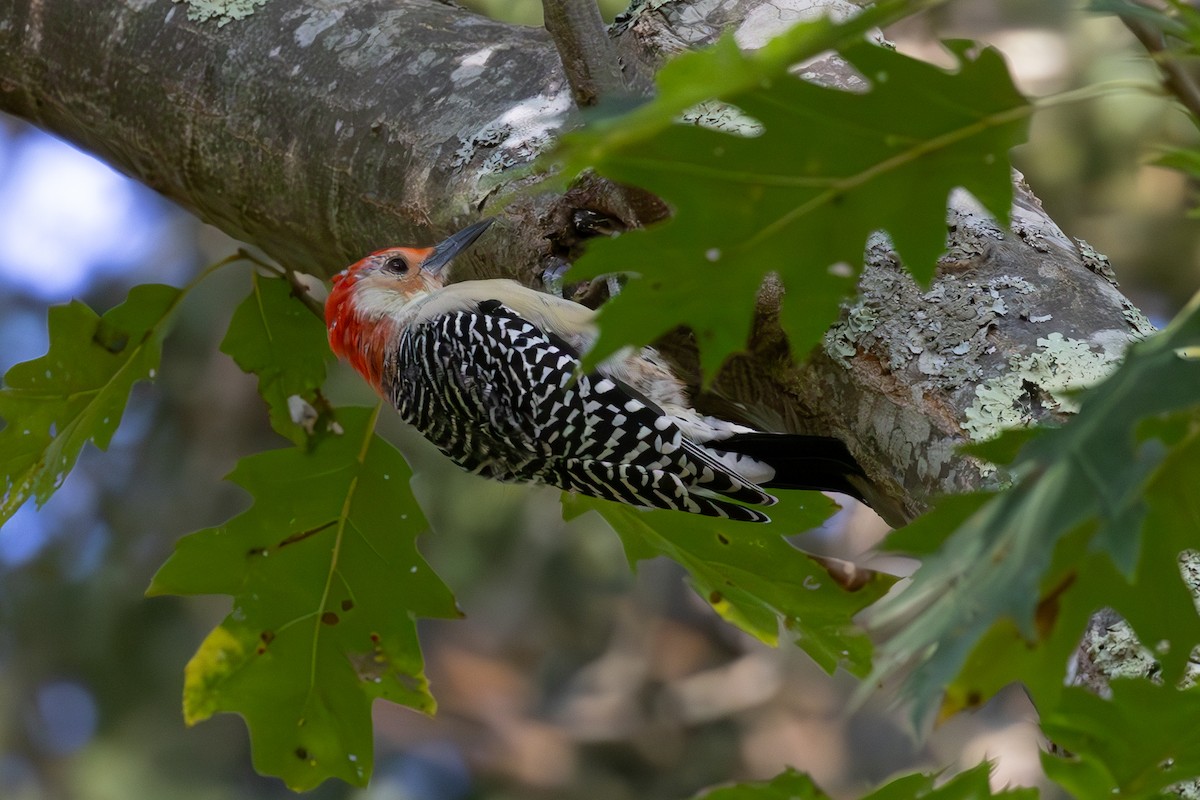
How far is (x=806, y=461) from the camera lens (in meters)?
2.04

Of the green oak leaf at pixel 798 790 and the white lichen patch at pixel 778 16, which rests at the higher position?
the white lichen patch at pixel 778 16

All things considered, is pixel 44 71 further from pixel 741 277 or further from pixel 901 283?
pixel 741 277

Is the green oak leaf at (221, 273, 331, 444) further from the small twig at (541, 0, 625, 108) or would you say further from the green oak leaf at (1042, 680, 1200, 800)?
the green oak leaf at (1042, 680, 1200, 800)

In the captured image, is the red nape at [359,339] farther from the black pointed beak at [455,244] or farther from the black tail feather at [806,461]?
the black tail feather at [806,461]

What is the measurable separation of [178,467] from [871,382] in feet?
19.5

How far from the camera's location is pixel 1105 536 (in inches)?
30.1

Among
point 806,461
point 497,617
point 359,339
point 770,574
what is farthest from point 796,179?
point 497,617

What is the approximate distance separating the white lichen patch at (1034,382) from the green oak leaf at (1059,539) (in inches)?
25.2

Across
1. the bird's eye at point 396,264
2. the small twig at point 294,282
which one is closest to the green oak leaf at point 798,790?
the small twig at point 294,282

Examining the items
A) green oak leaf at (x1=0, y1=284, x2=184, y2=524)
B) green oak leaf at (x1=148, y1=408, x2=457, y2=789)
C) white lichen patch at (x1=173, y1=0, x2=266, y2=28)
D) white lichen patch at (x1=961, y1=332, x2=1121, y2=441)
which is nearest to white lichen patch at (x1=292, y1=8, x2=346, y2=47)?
white lichen patch at (x1=173, y1=0, x2=266, y2=28)

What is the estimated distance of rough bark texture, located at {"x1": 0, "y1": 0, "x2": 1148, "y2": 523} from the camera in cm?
172

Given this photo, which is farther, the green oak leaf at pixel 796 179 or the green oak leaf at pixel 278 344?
the green oak leaf at pixel 278 344

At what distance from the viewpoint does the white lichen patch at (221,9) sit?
2754mm

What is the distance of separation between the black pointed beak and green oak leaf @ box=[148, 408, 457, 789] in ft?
1.32
